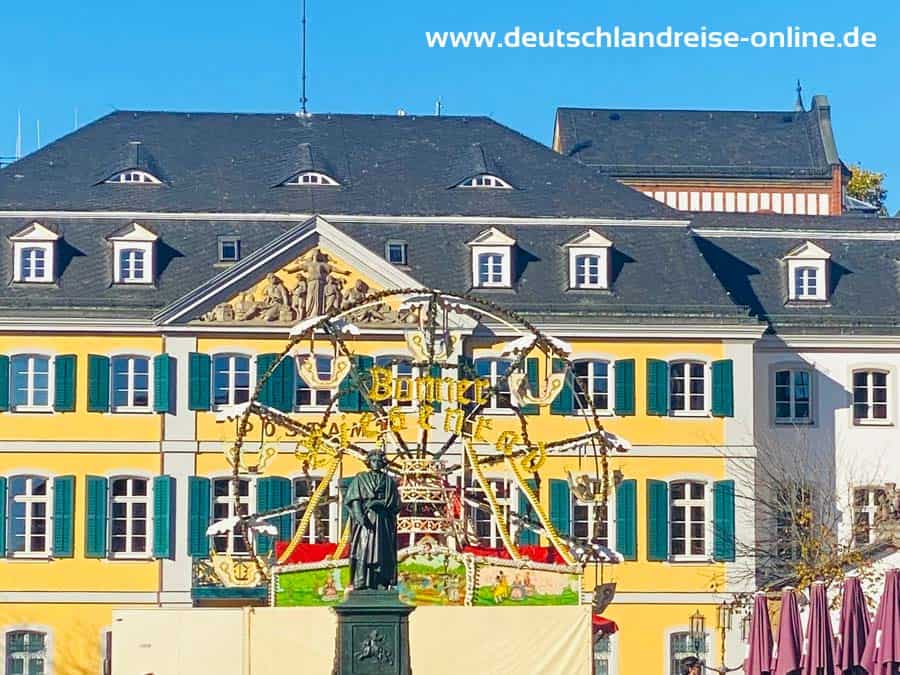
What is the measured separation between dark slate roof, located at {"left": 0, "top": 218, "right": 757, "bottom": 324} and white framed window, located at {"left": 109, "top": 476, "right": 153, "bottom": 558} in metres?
3.71

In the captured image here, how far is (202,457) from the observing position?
2335 inches

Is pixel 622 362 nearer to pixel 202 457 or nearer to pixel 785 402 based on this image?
pixel 785 402

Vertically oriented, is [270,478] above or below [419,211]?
below

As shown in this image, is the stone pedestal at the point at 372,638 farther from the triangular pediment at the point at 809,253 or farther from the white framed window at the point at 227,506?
the triangular pediment at the point at 809,253

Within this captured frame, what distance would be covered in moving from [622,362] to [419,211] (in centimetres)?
594

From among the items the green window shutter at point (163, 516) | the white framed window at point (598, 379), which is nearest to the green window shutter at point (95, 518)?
the green window shutter at point (163, 516)

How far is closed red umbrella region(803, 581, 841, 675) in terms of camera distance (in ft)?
130

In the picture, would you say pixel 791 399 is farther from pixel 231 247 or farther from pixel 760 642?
pixel 760 642

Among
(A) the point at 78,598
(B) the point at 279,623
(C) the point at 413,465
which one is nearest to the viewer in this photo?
(B) the point at 279,623

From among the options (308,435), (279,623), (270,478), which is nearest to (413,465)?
(308,435)

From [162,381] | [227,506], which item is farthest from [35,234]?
[227,506]

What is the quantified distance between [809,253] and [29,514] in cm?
1894

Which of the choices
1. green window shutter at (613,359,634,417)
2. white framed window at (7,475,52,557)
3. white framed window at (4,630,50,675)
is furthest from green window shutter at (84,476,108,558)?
green window shutter at (613,359,634,417)

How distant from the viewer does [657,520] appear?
196 ft
